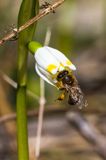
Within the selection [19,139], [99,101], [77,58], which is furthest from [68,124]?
[19,139]

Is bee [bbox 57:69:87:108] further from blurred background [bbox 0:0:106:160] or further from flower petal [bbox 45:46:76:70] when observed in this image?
blurred background [bbox 0:0:106:160]

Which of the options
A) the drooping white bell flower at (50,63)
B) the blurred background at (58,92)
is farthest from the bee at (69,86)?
the blurred background at (58,92)

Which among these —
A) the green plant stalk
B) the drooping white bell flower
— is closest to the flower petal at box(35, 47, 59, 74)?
the drooping white bell flower

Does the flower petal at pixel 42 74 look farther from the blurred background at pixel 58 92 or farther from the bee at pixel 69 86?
the blurred background at pixel 58 92

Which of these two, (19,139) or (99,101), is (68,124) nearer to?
(99,101)

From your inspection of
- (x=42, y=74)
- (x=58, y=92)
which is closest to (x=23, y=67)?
(x=42, y=74)

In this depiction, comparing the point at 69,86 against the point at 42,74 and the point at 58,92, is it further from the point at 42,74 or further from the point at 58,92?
the point at 58,92

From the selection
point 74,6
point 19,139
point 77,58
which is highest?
point 74,6
